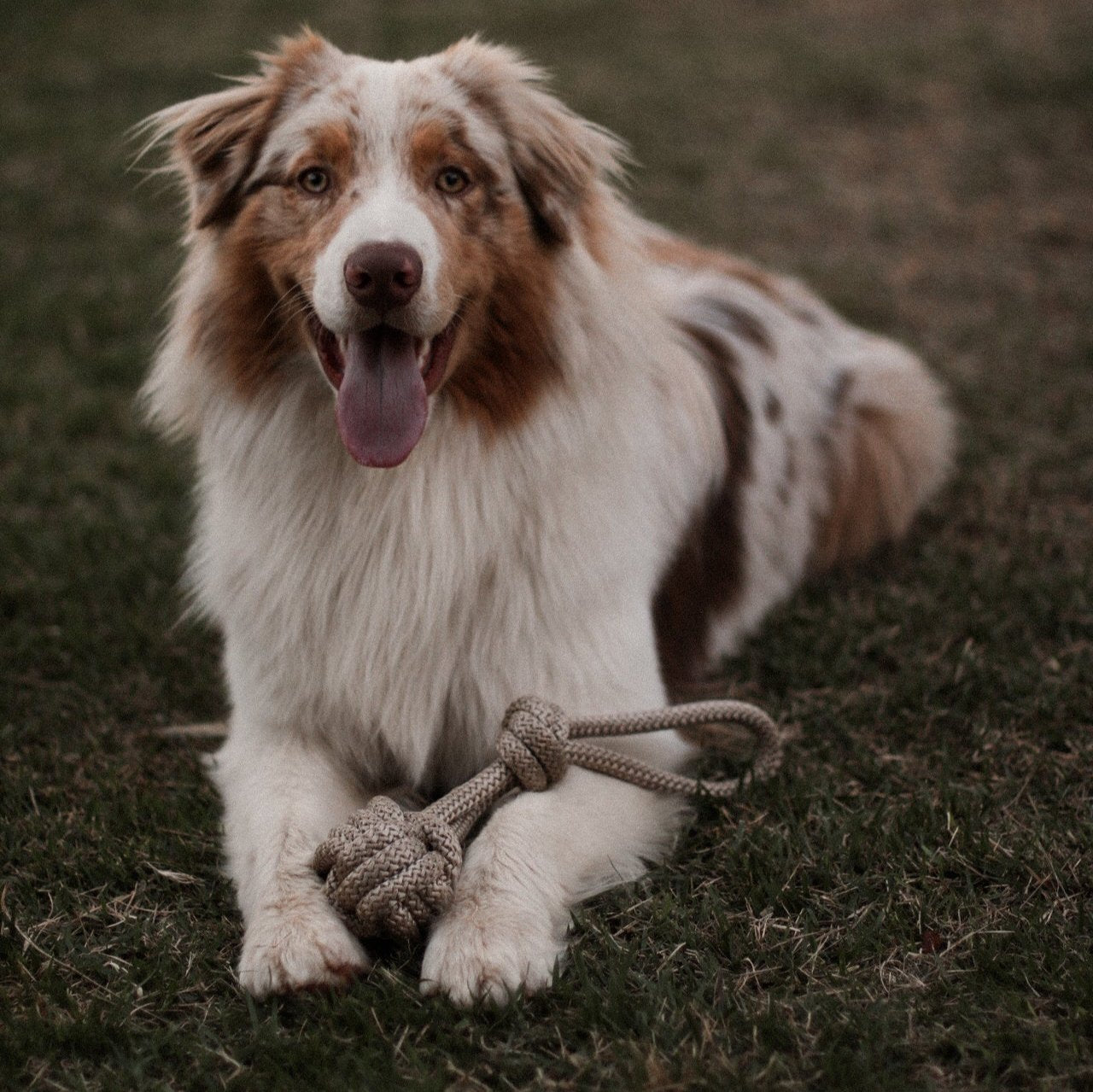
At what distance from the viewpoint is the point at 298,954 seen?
2533 millimetres

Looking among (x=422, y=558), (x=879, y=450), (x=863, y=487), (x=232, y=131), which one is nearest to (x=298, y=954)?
(x=422, y=558)

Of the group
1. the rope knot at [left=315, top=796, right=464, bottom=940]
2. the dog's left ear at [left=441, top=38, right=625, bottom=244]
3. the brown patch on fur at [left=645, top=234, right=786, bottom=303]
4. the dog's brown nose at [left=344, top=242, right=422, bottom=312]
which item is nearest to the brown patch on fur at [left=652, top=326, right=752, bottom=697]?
the brown patch on fur at [left=645, top=234, right=786, bottom=303]

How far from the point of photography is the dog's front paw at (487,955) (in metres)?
2.50

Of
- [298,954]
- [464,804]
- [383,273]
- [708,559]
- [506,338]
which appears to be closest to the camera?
[298,954]

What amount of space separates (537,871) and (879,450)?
2643 mm

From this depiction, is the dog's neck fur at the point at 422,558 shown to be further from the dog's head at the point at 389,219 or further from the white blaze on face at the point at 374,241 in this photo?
the white blaze on face at the point at 374,241

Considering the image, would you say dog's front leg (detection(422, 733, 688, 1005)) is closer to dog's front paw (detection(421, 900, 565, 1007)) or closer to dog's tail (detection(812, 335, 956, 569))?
dog's front paw (detection(421, 900, 565, 1007))

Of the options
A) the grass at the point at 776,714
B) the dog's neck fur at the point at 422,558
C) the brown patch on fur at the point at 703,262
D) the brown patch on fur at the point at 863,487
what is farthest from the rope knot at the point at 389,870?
the brown patch on fur at the point at 703,262

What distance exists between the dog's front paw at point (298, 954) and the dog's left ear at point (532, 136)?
1.68 metres

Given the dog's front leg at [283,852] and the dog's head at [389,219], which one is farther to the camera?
the dog's head at [389,219]

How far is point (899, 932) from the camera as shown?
2.72 meters

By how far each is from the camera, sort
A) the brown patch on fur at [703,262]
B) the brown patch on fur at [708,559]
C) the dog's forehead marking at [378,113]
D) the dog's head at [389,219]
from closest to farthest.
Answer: the dog's head at [389,219]
the dog's forehead marking at [378,113]
the brown patch on fur at [708,559]
the brown patch on fur at [703,262]

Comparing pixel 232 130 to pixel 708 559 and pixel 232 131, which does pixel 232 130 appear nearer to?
pixel 232 131

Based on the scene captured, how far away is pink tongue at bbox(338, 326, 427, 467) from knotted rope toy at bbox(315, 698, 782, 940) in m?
0.65
